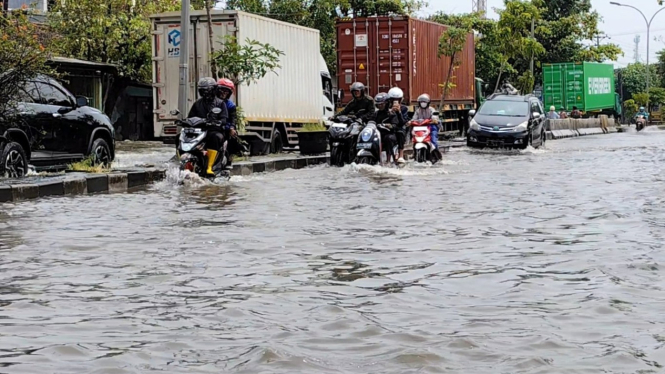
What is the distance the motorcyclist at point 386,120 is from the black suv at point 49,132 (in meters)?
4.54

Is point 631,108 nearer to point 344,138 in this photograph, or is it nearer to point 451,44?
point 451,44

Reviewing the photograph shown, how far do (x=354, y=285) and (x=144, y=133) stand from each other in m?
31.6

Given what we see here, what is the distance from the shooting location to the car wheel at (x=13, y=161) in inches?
550

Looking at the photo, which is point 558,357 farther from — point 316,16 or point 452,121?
point 316,16

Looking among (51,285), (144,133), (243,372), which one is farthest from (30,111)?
(144,133)

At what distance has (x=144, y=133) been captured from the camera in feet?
123

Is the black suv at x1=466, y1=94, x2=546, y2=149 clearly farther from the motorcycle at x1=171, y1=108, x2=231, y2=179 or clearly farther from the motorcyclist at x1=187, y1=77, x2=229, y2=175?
the motorcycle at x1=171, y1=108, x2=231, y2=179

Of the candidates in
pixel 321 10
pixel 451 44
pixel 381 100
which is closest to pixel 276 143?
pixel 381 100

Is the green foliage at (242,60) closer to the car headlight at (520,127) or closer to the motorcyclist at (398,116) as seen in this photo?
the motorcyclist at (398,116)

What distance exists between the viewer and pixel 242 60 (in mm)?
20719

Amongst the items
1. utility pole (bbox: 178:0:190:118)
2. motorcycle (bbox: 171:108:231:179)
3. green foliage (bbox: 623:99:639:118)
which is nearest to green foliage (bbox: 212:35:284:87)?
utility pole (bbox: 178:0:190:118)

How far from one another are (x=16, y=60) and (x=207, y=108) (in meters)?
2.66

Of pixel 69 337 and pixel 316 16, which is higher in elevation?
pixel 316 16

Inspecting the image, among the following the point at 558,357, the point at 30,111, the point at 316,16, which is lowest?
the point at 558,357
